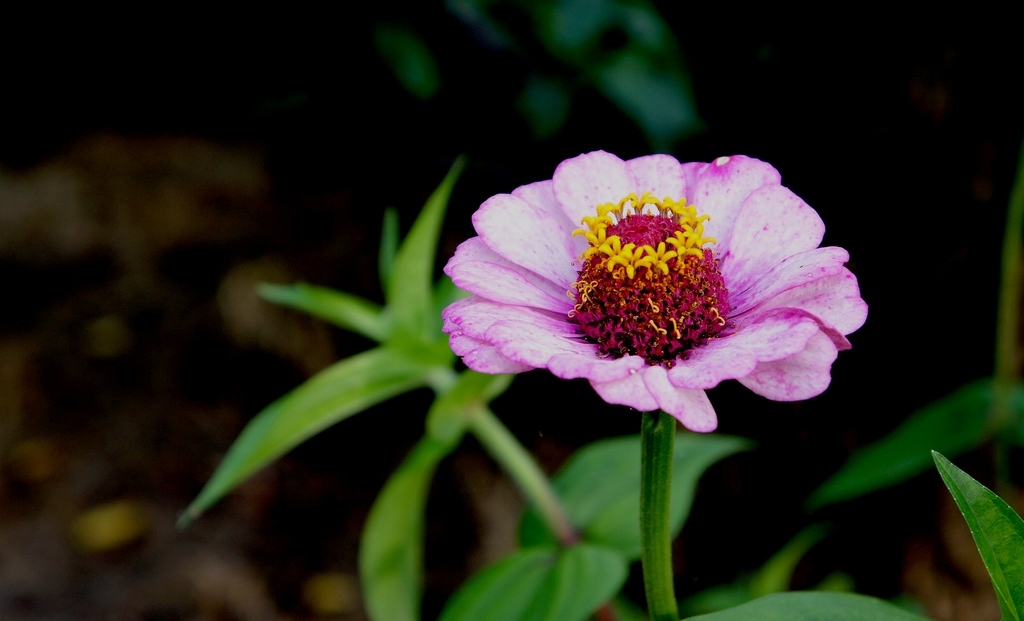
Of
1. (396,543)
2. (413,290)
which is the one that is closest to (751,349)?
(413,290)

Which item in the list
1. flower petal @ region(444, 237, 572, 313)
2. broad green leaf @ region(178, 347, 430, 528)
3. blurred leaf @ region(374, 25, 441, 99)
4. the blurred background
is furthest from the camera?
blurred leaf @ region(374, 25, 441, 99)

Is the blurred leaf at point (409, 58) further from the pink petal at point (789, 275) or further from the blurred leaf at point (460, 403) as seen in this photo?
the pink petal at point (789, 275)

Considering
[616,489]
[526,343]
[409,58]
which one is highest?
[526,343]

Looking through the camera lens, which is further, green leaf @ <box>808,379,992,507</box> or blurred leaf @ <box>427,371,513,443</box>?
green leaf @ <box>808,379,992,507</box>

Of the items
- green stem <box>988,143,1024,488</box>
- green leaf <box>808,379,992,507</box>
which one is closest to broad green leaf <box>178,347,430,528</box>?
green leaf <box>808,379,992,507</box>

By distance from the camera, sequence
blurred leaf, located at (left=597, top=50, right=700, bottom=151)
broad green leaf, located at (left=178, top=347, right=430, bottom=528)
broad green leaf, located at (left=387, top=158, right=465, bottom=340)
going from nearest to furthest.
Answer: broad green leaf, located at (left=178, top=347, right=430, bottom=528) → broad green leaf, located at (left=387, top=158, right=465, bottom=340) → blurred leaf, located at (left=597, top=50, right=700, bottom=151)

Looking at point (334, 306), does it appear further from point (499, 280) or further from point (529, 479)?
point (499, 280)

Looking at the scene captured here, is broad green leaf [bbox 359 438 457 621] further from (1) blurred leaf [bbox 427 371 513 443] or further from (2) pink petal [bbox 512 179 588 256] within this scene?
(2) pink petal [bbox 512 179 588 256]
